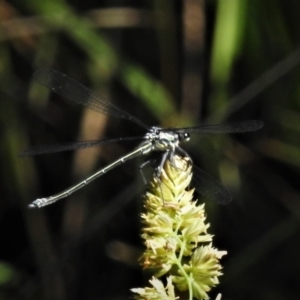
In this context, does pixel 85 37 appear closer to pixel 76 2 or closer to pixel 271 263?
pixel 76 2

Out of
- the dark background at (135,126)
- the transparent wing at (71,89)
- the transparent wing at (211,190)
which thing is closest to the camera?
the transparent wing at (211,190)

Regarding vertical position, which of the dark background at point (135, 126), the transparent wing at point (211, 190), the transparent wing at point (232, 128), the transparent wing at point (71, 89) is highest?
the dark background at point (135, 126)

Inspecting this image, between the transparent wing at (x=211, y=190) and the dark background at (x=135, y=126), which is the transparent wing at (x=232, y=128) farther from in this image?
the dark background at (x=135, y=126)

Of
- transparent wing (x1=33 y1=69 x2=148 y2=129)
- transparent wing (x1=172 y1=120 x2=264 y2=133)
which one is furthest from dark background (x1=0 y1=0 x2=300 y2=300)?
transparent wing (x1=172 y1=120 x2=264 y2=133)

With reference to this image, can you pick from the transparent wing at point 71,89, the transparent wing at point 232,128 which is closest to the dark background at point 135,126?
the transparent wing at point 71,89

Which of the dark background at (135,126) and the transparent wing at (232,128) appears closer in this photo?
the transparent wing at (232,128)

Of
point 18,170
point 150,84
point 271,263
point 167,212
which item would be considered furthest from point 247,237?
point 167,212

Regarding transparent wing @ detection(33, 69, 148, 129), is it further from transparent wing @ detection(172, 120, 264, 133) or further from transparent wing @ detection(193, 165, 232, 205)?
transparent wing @ detection(193, 165, 232, 205)

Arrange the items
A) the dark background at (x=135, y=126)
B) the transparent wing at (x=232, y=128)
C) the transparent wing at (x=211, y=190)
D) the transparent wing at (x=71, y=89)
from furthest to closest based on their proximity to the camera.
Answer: the dark background at (x=135, y=126), the transparent wing at (x=71, y=89), the transparent wing at (x=232, y=128), the transparent wing at (x=211, y=190)
